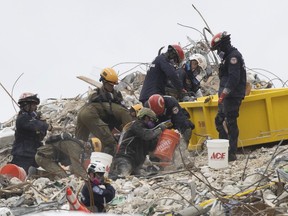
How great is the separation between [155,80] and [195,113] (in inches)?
33.8

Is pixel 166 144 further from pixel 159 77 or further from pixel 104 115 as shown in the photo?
pixel 159 77

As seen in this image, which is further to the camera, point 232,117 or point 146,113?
point 232,117

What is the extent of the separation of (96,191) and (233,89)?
354 cm

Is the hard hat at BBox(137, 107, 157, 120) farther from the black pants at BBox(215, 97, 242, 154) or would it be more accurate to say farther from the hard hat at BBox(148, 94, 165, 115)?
the black pants at BBox(215, 97, 242, 154)

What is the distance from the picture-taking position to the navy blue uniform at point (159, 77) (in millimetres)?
14352

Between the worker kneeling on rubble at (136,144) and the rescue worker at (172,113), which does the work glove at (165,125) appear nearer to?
the worker kneeling on rubble at (136,144)

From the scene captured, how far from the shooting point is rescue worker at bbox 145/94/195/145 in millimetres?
13305

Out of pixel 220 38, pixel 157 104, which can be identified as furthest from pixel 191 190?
pixel 220 38

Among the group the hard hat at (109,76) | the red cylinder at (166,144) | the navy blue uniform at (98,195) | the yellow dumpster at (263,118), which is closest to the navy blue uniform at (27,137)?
the hard hat at (109,76)

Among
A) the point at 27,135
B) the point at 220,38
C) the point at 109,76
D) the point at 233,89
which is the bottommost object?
the point at 27,135

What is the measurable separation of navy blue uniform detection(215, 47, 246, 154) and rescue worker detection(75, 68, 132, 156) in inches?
66.0

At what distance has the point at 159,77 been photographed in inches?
574

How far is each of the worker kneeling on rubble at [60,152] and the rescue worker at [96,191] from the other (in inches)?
110

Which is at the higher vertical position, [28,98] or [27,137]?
[28,98]
